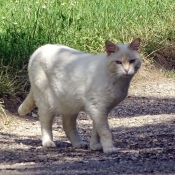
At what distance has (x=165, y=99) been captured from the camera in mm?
11859

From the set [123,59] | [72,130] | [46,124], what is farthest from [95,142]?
[123,59]

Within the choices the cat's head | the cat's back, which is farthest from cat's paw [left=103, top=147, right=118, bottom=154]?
the cat's back

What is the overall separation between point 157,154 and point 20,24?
5.39 metres

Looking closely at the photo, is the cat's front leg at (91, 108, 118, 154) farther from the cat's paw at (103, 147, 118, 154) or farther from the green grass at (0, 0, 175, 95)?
the green grass at (0, 0, 175, 95)

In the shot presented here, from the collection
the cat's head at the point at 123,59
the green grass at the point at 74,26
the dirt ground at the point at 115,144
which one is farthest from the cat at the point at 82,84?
the green grass at the point at 74,26

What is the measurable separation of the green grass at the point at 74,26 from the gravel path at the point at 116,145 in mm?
1081

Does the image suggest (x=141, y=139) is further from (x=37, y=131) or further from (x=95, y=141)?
(x=37, y=131)

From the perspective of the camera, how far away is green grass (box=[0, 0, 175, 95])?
10.8 meters

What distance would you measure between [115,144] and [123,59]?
122 cm

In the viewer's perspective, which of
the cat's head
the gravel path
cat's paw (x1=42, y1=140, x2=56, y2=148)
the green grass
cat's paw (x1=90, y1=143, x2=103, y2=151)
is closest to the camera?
the gravel path

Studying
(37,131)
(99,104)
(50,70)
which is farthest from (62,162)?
(37,131)

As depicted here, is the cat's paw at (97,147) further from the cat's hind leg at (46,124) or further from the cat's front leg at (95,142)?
the cat's hind leg at (46,124)

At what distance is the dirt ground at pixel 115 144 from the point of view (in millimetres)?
6625

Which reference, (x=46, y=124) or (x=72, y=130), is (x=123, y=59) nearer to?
(x=72, y=130)
